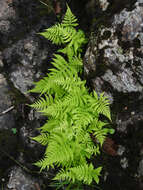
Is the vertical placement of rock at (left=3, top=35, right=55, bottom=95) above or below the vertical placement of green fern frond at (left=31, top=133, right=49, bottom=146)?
above

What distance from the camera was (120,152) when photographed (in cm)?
388

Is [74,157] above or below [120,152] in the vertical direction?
below

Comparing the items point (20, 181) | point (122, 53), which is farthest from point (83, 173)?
point (122, 53)

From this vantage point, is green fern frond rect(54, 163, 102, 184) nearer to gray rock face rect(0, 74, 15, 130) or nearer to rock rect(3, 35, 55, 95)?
gray rock face rect(0, 74, 15, 130)

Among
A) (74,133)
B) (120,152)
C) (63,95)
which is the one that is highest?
(63,95)

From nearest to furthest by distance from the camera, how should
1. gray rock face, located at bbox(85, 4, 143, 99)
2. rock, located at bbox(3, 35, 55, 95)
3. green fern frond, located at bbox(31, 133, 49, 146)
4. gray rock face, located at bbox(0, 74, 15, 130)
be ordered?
gray rock face, located at bbox(85, 4, 143, 99)
green fern frond, located at bbox(31, 133, 49, 146)
rock, located at bbox(3, 35, 55, 95)
gray rock face, located at bbox(0, 74, 15, 130)

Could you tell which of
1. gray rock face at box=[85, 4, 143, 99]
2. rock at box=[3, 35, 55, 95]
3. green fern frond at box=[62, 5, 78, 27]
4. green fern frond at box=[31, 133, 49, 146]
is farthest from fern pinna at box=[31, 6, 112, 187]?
rock at box=[3, 35, 55, 95]

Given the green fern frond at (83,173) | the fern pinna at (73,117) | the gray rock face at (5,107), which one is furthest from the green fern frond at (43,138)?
the gray rock face at (5,107)

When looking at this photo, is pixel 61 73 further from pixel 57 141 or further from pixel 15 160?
pixel 15 160

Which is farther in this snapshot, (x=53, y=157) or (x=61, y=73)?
(x=61, y=73)

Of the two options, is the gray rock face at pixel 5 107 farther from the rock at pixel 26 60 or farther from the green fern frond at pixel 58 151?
the green fern frond at pixel 58 151

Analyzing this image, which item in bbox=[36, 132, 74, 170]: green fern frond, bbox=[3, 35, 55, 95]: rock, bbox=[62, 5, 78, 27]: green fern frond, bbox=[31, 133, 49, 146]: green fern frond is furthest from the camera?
bbox=[3, 35, 55, 95]: rock

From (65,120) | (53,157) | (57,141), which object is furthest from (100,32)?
(53,157)

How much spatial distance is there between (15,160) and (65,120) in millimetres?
2394
